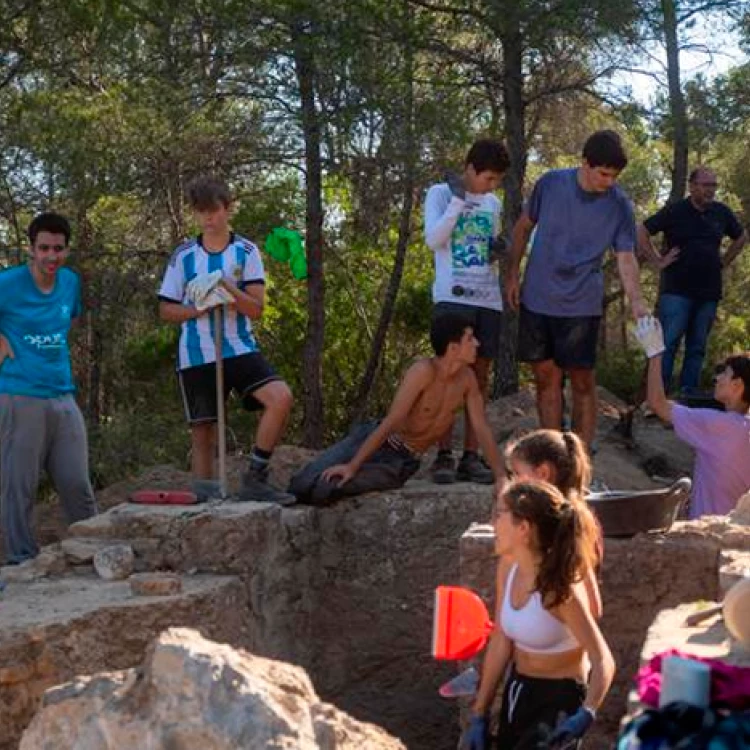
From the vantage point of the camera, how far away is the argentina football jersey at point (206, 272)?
666 centimetres

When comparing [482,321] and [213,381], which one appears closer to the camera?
[213,381]

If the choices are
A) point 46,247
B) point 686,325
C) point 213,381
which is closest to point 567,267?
point 213,381

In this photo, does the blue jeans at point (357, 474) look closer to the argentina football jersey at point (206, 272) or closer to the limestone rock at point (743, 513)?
the argentina football jersey at point (206, 272)

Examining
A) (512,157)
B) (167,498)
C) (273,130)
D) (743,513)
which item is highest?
(273,130)

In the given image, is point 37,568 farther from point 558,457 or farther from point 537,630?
point 537,630

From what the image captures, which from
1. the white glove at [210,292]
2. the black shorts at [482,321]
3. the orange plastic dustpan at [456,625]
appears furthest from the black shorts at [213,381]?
the orange plastic dustpan at [456,625]

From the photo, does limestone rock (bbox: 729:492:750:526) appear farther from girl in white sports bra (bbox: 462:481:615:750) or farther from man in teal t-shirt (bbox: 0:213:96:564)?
man in teal t-shirt (bbox: 0:213:96:564)

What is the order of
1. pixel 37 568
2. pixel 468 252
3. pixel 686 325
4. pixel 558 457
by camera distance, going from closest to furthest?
pixel 558 457
pixel 37 568
pixel 468 252
pixel 686 325

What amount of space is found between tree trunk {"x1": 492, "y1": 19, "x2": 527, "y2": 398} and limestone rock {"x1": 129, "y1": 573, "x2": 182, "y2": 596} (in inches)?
184

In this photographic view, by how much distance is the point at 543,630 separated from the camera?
392 centimetres

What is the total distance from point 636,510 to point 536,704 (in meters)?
1.71

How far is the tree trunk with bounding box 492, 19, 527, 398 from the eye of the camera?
10.2 meters

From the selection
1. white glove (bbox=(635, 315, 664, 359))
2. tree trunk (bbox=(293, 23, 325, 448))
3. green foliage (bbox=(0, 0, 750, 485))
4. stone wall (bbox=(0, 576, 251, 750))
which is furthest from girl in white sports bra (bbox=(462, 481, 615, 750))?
tree trunk (bbox=(293, 23, 325, 448))

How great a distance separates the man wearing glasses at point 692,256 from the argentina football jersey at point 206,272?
2964 millimetres
